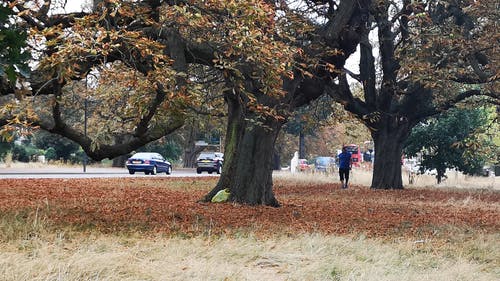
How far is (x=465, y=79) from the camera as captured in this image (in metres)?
22.0

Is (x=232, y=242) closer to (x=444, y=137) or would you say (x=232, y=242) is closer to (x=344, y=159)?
(x=344, y=159)

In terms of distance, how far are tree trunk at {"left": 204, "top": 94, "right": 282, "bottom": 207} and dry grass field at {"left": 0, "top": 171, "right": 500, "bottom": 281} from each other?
27.8 inches

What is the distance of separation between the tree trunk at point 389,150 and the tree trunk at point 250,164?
12.0m

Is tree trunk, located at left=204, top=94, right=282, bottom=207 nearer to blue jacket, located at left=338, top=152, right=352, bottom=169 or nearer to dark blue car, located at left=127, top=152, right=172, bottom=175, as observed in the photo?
blue jacket, located at left=338, top=152, right=352, bottom=169

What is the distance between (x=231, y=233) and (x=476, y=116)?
2777cm

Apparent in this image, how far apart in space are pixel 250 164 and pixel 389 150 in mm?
12657

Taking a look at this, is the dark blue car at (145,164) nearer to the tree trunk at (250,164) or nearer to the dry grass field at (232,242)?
the dry grass field at (232,242)

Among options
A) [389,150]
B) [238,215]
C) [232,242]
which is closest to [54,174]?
[389,150]

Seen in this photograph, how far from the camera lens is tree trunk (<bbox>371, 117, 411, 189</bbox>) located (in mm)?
26469

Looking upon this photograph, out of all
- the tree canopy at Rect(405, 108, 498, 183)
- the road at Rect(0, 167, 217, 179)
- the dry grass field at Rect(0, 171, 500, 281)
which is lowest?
the dry grass field at Rect(0, 171, 500, 281)

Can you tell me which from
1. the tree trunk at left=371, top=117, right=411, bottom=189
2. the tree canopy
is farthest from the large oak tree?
the tree canopy

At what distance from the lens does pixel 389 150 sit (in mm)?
26469

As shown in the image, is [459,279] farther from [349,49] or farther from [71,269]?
[349,49]

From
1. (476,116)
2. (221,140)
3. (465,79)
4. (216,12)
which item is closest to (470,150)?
(216,12)
